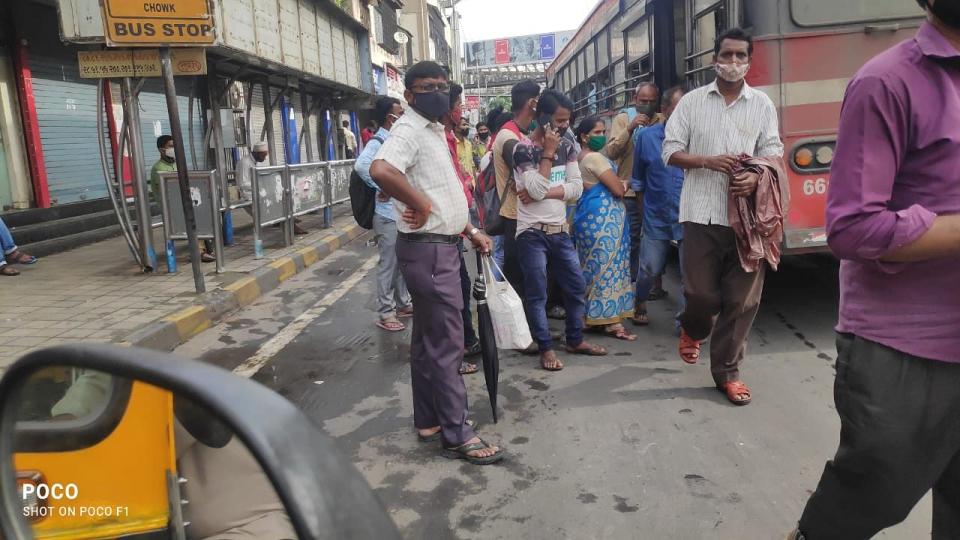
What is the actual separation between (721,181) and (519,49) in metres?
62.0

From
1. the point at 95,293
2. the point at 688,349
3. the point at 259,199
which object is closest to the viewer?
the point at 688,349

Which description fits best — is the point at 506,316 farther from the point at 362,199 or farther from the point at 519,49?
the point at 519,49

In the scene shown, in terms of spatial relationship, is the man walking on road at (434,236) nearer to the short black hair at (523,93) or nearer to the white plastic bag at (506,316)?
the white plastic bag at (506,316)

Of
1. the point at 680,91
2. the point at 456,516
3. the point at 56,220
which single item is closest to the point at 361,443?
the point at 456,516

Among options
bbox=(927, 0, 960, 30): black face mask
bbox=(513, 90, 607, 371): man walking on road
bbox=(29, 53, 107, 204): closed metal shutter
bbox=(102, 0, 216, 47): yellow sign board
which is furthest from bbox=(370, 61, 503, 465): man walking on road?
bbox=(29, 53, 107, 204): closed metal shutter

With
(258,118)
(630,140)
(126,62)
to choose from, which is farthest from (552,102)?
(258,118)

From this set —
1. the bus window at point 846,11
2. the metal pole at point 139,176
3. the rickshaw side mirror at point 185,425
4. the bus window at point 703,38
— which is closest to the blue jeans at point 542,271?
the bus window at point 703,38

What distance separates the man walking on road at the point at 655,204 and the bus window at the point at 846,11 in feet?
3.28

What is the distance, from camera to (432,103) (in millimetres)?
3215

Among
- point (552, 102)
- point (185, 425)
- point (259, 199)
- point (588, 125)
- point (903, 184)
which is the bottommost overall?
point (185, 425)

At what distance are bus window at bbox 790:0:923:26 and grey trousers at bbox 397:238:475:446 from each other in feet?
9.74

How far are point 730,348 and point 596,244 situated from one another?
1485mm

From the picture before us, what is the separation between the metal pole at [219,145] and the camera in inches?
357

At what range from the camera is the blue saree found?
16.3 feet
